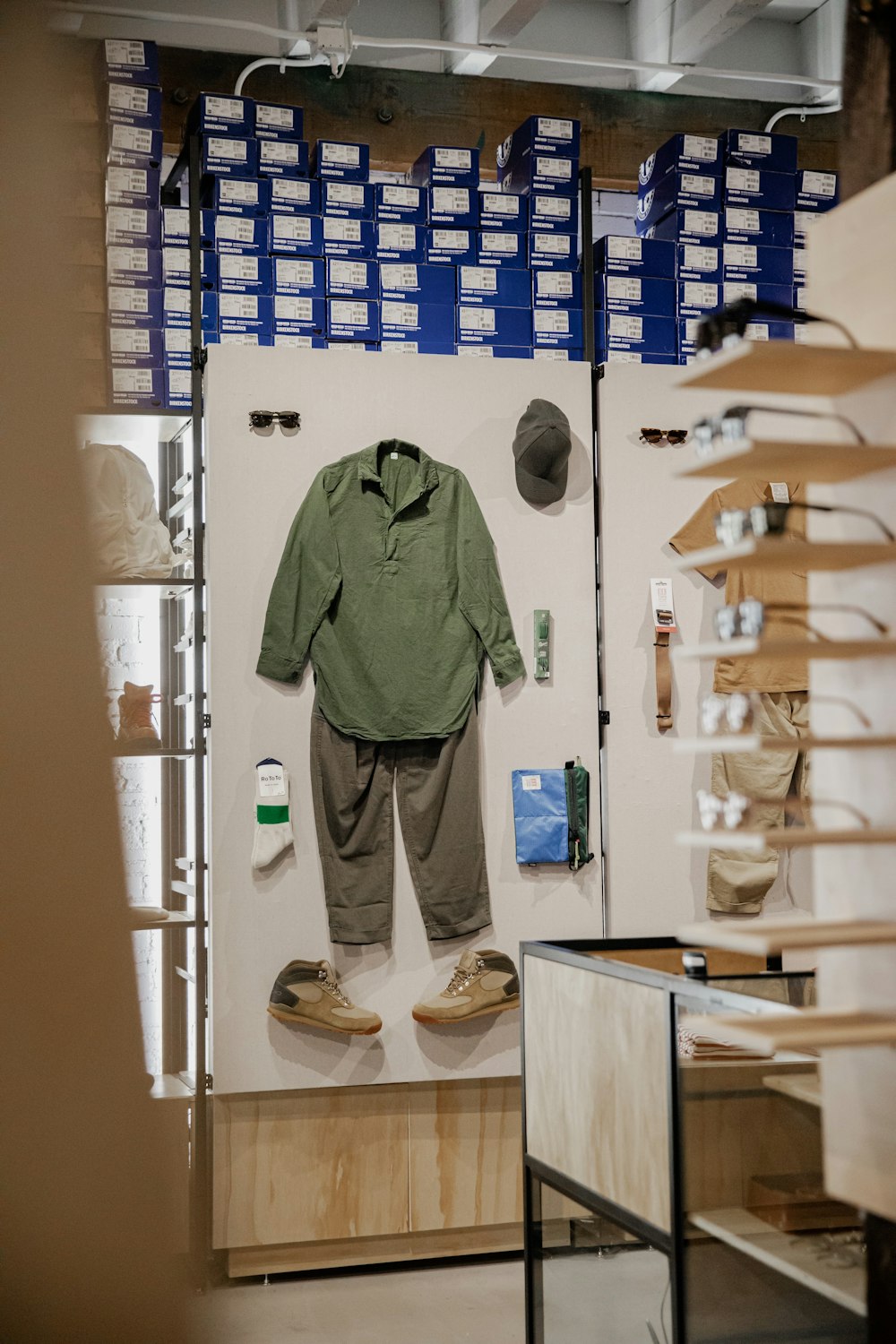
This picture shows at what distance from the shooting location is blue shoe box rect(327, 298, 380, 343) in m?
4.19

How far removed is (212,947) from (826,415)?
275cm

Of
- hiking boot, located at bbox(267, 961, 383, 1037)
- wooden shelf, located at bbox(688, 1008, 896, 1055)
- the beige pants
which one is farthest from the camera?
the beige pants

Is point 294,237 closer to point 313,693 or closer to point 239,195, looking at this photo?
point 239,195

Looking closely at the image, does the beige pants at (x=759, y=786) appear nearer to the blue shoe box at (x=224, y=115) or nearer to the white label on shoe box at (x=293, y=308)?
the white label on shoe box at (x=293, y=308)

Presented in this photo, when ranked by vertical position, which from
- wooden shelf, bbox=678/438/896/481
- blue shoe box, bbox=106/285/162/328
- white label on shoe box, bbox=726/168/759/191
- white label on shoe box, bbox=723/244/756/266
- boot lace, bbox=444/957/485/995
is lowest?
boot lace, bbox=444/957/485/995

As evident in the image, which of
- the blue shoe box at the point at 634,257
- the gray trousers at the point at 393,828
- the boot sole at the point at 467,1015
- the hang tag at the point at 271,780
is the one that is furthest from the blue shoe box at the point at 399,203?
the boot sole at the point at 467,1015

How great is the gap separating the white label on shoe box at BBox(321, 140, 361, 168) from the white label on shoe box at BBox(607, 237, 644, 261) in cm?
89

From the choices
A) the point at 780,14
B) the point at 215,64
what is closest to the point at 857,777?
the point at 215,64

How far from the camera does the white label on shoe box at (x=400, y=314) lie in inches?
167

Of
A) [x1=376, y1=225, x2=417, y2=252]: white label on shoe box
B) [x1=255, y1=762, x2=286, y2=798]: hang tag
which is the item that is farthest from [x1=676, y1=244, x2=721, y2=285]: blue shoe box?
[x1=255, y1=762, x2=286, y2=798]: hang tag

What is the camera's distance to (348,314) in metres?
4.20

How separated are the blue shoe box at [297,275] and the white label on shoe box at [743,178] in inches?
61.1

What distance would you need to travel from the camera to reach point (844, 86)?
68.7 inches

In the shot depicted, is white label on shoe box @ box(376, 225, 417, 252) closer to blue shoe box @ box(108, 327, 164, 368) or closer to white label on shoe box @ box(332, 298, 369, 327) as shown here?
white label on shoe box @ box(332, 298, 369, 327)
